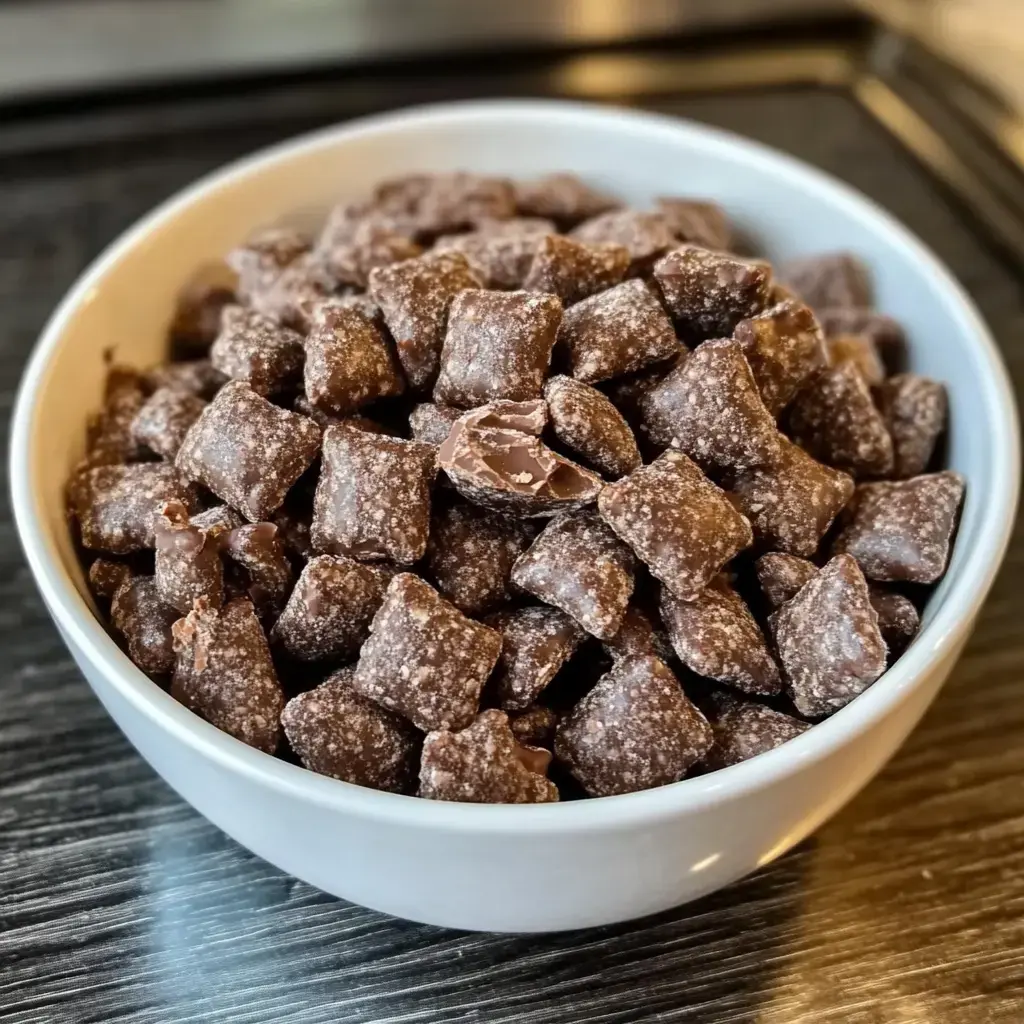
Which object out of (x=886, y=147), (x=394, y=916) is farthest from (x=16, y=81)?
(x=394, y=916)

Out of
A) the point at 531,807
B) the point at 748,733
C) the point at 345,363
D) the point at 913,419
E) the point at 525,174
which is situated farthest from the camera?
the point at 525,174

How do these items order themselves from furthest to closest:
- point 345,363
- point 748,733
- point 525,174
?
1. point 525,174
2. point 345,363
3. point 748,733

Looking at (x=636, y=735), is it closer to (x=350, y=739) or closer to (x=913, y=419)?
(x=350, y=739)

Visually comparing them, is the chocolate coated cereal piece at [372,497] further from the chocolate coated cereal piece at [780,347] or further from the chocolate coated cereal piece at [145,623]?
the chocolate coated cereal piece at [780,347]

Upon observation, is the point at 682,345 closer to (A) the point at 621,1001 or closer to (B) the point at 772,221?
(B) the point at 772,221

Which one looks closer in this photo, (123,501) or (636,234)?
(123,501)

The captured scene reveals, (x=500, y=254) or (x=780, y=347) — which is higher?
(x=780, y=347)

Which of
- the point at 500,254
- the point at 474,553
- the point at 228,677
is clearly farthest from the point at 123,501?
the point at 500,254
